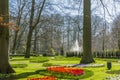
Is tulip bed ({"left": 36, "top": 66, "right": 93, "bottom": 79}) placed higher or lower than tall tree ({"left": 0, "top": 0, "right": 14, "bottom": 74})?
lower

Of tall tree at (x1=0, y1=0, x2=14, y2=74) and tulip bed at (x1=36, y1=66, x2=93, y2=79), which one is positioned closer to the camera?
tulip bed at (x1=36, y1=66, x2=93, y2=79)

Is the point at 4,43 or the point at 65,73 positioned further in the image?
the point at 4,43

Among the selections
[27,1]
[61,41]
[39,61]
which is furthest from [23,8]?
[61,41]

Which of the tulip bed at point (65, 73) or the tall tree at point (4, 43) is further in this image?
the tall tree at point (4, 43)

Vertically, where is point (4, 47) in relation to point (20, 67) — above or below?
above

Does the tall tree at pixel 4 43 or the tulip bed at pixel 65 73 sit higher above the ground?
the tall tree at pixel 4 43

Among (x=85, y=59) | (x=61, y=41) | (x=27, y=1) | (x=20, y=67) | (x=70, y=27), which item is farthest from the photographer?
(x=61, y=41)

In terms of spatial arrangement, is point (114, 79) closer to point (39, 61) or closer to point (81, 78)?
point (81, 78)

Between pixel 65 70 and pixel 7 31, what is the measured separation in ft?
11.1

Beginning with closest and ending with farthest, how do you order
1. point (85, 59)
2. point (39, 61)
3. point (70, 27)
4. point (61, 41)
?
1. point (85, 59)
2. point (39, 61)
3. point (70, 27)
4. point (61, 41)

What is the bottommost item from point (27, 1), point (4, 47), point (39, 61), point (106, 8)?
point (39, 61)

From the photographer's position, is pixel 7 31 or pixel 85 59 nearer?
pixel 7 31

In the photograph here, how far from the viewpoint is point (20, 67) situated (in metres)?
17.5

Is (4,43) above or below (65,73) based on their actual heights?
above
